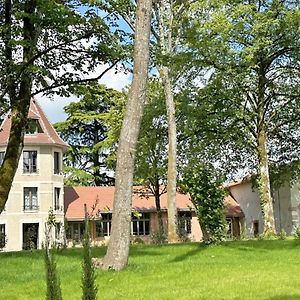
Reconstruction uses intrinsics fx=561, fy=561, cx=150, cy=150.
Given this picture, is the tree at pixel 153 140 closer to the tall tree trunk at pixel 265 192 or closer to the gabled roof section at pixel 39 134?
the tall tree trunk at pixel 265 192

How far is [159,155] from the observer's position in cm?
3241

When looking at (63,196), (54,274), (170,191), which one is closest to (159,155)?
(170,191)

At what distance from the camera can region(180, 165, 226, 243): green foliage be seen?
18.7 metres

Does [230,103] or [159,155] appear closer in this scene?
[230,103]

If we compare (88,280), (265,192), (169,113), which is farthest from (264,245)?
(88,280)

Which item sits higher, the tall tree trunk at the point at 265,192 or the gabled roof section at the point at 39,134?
the gabled roof section at the point at 39,134

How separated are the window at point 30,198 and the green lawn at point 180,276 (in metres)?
26.5

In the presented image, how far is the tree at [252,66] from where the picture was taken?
2445 centimetres

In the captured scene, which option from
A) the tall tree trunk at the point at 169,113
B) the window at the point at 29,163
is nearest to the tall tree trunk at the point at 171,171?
the tall tree trunk at the point at 169,113

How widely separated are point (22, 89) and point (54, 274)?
12.3 meters

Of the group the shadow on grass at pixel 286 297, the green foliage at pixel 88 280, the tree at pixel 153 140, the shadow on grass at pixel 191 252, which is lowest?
the shadow on grass at pixel 286 297

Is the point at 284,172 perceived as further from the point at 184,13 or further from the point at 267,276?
the point at 267,276

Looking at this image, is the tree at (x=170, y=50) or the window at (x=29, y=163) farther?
the window at (x=29, y=163)

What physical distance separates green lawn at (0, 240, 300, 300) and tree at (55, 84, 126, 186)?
102 feet
